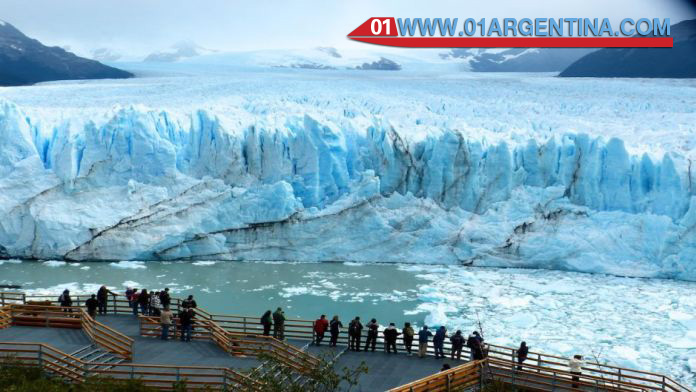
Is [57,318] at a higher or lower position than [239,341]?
higher

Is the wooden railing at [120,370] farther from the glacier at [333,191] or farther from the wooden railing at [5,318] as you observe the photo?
the glacier at [333,191]

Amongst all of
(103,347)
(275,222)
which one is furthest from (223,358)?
(275,222)

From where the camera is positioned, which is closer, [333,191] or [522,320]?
[522,320]

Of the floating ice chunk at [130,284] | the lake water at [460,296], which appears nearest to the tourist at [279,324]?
the lake water at [460,296]

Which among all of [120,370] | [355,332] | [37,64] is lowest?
[120,370]

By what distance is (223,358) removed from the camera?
29.0 feet

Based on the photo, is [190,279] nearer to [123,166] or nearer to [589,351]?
[123,166]

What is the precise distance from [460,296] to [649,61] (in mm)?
21399

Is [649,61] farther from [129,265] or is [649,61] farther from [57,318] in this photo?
[57,318]

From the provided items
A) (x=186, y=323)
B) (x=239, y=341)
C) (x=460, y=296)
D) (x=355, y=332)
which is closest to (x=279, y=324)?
(x=239, y=341)

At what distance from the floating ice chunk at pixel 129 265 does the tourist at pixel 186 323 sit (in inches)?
315

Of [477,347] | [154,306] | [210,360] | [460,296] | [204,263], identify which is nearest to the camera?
[477,347]

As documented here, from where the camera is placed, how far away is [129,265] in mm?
17078

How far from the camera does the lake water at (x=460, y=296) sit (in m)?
11.4
